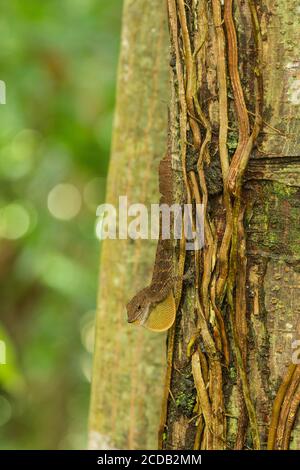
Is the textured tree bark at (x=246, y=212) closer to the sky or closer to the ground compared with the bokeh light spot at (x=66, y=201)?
closer to the ground

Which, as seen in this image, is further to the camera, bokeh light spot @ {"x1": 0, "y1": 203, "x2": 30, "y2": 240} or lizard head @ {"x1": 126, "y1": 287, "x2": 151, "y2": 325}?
bokeh light spot @ {"x1": 0, "y1": 203, "x2": 30, "y2": 240}

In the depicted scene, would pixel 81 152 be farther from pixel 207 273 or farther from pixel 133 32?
pixel 207 273

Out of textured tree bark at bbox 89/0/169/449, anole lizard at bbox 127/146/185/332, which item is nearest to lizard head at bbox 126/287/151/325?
anole lizard at bbox 127/146/185/332

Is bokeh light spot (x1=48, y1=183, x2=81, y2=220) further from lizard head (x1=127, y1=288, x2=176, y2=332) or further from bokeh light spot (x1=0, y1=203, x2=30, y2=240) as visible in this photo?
lizard head (x1=127, y1=288, x2=176, y2=332)

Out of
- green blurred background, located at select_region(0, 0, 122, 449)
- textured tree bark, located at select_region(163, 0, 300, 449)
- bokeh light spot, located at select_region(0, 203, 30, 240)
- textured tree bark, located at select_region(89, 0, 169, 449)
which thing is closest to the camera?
textured tree bark, located at select_region(163, 0, 300, 449)

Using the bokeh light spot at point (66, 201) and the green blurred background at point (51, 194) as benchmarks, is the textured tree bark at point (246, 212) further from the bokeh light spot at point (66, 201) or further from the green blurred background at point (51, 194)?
the bokeh light spot at point (66, 201)

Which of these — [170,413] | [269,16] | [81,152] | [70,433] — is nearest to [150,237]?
[170,413]

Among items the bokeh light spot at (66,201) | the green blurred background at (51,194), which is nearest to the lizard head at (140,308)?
the green blurred background at (51,194)

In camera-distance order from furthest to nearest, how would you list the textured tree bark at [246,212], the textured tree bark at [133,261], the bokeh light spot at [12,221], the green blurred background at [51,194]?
the bokeh light spot at [12,221] < the green blurred background at [51,194] < the textured tree bark at [133,261] < the textured tree bark at [246,212]

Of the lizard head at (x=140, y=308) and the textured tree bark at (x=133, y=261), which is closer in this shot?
the lizard head at (x=140, y=308)
